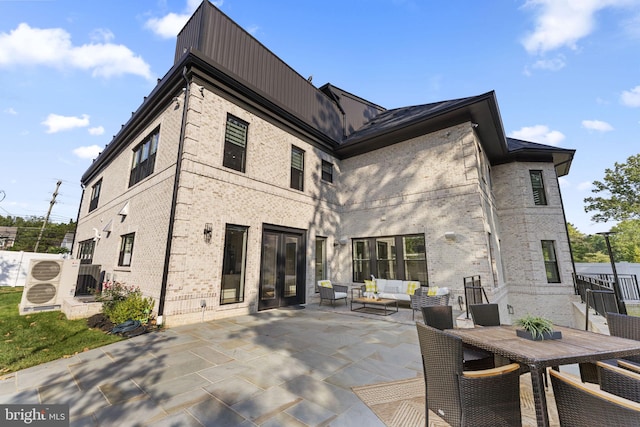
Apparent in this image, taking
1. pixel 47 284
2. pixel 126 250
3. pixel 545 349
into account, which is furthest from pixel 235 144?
pixel 545 349

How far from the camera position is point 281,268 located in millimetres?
8383

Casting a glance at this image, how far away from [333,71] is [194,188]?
10578 millimetres

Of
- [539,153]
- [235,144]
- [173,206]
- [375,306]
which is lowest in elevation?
[375,306]

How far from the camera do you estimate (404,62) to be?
10.6 meters

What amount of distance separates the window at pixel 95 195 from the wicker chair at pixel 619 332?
18931 mm

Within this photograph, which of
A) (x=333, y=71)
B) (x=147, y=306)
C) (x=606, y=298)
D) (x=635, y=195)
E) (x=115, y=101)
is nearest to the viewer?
(x=147, y=306)

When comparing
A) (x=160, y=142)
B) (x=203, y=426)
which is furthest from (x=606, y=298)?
(x=160, y=142)

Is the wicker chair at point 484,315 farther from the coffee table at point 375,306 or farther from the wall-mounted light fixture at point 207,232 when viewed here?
the wall-mounted light fixture at point 207,232

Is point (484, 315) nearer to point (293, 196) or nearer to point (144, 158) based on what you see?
point (293, 196)

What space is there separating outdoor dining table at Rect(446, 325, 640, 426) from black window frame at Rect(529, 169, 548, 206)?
11827 millimetres

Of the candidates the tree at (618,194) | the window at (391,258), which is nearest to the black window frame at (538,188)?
the window at (391,258)

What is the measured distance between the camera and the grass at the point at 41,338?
3.95m

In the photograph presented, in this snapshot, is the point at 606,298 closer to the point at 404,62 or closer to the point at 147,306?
the point at 404,62

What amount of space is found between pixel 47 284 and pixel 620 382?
426 inches
